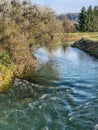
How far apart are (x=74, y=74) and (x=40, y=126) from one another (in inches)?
765

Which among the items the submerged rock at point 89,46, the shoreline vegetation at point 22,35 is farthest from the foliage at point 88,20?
the shoreline vegetation at point 22,35

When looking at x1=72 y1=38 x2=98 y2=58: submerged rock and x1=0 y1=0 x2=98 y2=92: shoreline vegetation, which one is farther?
x1=72 y1=38 x2=98 y2=58: submerged rock

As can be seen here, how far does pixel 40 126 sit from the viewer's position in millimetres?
20828

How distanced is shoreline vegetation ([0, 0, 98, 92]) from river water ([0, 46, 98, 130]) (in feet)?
5.60

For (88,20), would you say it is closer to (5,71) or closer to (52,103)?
(5,71)

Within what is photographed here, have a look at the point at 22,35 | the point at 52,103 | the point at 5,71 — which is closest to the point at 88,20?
the point at 22,35

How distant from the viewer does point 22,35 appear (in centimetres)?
3969

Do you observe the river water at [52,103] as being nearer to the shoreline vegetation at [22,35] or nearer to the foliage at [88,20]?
the shoreline vegetation at [22,35]

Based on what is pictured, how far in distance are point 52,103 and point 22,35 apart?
15.9m

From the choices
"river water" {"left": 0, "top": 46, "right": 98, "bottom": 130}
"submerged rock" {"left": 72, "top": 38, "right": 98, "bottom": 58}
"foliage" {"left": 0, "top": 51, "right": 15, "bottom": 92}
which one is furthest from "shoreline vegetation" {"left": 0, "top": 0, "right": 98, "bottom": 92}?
"submerged rock" {"left": 72, "top": 38, "right": 98, "bottom": 58}

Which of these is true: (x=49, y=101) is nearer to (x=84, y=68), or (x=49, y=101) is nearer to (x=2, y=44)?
(x=2, y=44)

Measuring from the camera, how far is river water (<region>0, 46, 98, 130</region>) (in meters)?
21.2

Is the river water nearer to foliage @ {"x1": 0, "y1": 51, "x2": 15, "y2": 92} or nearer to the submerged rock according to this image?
foliage @ {"x1": 0, "y1": 51, "x2": 15, "y2": 92}

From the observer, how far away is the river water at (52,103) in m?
21.2
